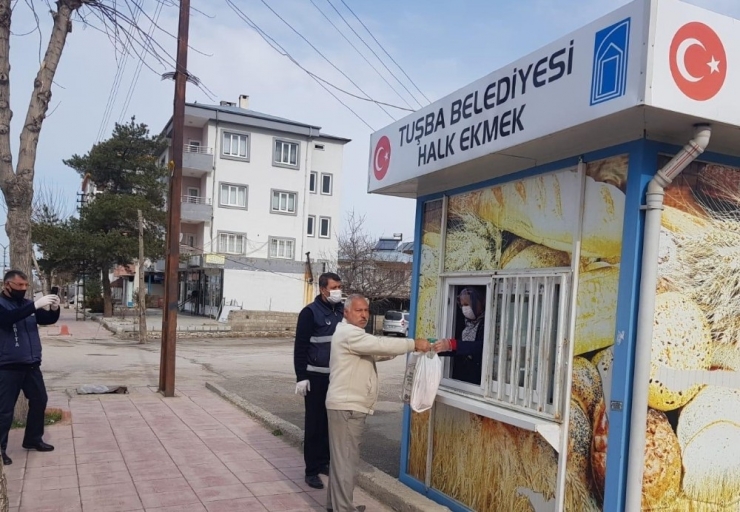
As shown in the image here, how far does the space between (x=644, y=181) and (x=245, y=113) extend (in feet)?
111

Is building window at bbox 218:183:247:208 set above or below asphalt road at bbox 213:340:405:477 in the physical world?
above

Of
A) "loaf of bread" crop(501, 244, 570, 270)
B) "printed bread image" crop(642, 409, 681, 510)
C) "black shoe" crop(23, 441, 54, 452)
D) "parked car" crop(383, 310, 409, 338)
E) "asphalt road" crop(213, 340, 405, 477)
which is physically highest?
"loaf of bread" crop(501, 244, 570, 270)

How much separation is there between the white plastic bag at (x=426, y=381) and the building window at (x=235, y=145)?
105ft

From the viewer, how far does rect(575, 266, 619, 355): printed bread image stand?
11.3 feet

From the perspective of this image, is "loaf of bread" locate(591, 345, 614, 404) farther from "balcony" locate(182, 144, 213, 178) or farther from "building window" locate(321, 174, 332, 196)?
"building window" locate(321, 174, 332, 196)

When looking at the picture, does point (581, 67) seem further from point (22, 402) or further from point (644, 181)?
point (22, 402)

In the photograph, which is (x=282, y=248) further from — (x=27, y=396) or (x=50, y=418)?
(x=27, y=396)

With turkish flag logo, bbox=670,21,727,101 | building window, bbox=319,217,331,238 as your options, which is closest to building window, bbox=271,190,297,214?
building window, bbox=319,217,331,238

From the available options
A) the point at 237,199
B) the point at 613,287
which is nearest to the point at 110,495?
the point at 613,287

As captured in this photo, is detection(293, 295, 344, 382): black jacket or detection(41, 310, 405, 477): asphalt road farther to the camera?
detection(41, 310, 405, 477): asphalt road

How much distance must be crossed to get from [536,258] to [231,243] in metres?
32.4

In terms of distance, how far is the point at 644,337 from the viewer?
326 centimetres

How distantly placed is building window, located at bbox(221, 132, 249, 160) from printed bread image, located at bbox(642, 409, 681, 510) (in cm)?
3347

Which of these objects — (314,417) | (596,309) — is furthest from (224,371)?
(596,309)
